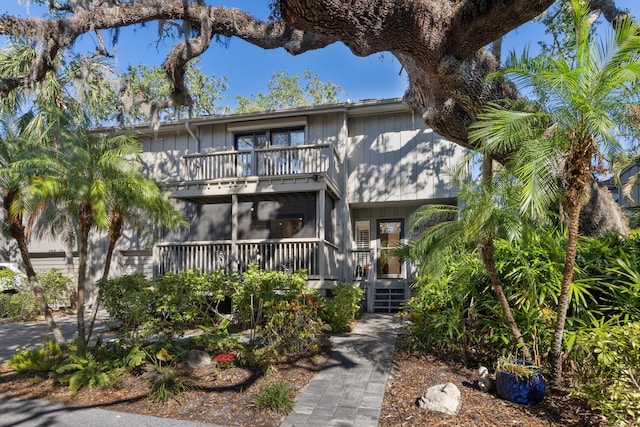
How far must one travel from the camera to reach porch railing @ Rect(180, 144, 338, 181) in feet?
36.1

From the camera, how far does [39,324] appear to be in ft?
33.3

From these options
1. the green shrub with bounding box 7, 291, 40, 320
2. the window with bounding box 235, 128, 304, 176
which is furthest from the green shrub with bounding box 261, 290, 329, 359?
the green shrub with bounding box 7, 291, 40, 320

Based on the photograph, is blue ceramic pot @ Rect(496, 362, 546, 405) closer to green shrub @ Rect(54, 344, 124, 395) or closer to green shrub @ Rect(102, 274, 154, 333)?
green shrub @ Rect(54, 344, 124, 395)

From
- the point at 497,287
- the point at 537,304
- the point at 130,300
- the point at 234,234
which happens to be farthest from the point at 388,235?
the point at 130,300

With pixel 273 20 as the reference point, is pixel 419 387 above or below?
below

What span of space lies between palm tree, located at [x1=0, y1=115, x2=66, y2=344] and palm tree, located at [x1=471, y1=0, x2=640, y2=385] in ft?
19.3

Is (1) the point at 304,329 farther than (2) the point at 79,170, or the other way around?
(1) the point at 304,329

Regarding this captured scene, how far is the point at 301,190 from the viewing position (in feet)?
34.7

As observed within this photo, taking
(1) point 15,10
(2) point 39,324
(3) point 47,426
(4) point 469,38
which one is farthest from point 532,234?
(2) point 39,324

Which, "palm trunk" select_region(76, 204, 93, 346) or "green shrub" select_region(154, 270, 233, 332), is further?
"green shrub" select_region(154, 270, 233, 332)

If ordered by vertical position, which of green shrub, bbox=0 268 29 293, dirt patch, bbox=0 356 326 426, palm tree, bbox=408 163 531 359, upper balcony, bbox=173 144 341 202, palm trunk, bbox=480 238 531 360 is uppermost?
upper balcony, bbox=173 144 341 202

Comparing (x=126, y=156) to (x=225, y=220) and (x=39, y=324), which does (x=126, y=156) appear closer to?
(x=225, y=220)

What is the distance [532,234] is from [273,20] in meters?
5.30

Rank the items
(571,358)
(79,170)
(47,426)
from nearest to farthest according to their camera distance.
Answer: (47,426) < (571,358) < (79,170)
